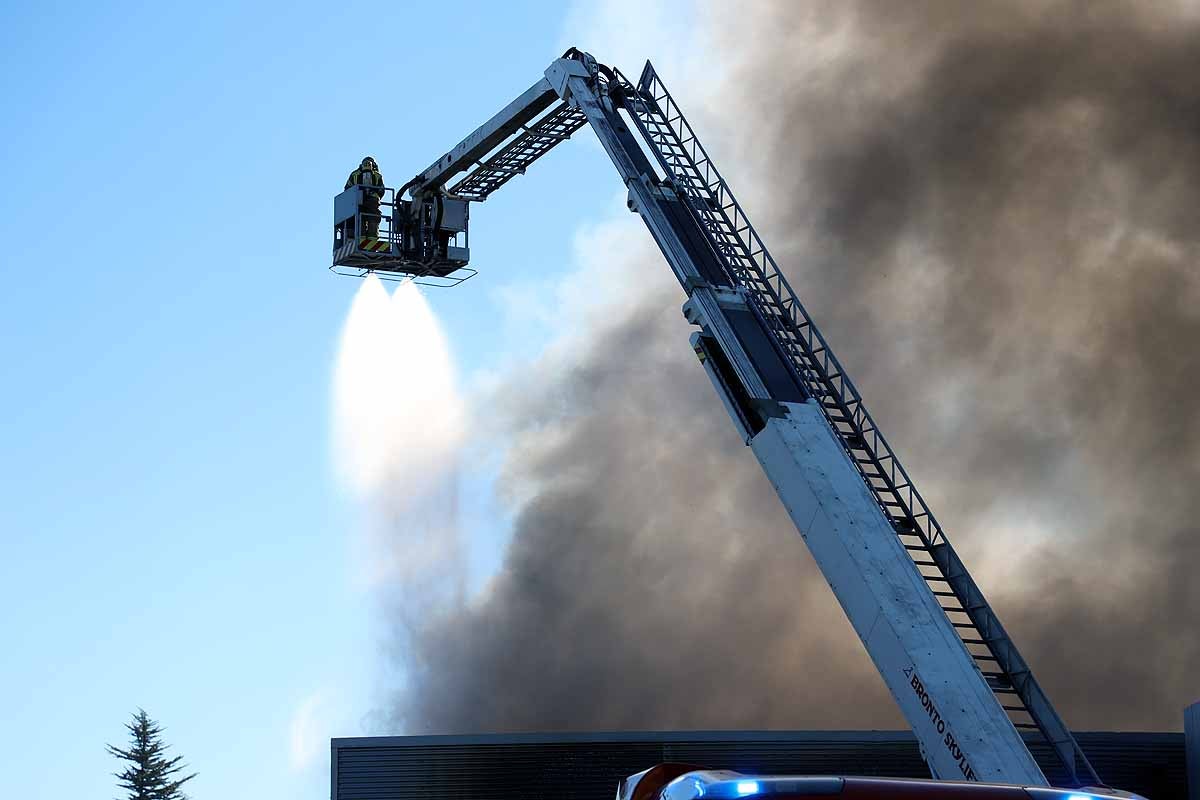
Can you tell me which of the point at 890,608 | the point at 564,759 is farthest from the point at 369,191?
the point at 890,608

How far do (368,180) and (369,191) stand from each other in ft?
1.01

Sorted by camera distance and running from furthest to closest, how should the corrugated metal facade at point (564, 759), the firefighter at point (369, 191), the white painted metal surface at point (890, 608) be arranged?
the firefighter at point (369, 191) < the corrugated metal facade at point (564, 759) < the white painted metal surface at point (890, 608)

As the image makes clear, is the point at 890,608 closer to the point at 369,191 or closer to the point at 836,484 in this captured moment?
the point at 836,484

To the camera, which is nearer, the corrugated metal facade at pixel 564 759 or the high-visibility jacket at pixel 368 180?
the corrugated metal facade at pixel 564 759

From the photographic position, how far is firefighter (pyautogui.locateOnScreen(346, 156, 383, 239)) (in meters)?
29.3

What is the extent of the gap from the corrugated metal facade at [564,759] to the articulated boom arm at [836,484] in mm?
5253

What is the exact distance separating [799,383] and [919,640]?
12.4 ft

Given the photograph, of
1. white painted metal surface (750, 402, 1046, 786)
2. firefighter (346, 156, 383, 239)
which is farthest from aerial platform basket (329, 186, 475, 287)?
white painted metal surface (750, 402, 1046, 786)

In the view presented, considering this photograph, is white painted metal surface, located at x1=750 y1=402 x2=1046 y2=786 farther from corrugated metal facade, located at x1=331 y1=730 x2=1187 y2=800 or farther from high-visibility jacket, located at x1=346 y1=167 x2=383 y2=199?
high-visibility jacket, located at x1=346 y1=167 x2=383 y2=199

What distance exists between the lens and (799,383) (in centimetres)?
1873

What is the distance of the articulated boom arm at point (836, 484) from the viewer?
51.8 feet

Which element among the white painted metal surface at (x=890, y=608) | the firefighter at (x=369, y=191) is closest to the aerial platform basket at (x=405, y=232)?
the firefighter at (x=369, y=191)

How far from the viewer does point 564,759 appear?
2414 cm

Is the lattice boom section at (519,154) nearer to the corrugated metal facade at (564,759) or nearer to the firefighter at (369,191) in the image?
the firefighter at (369,191)
